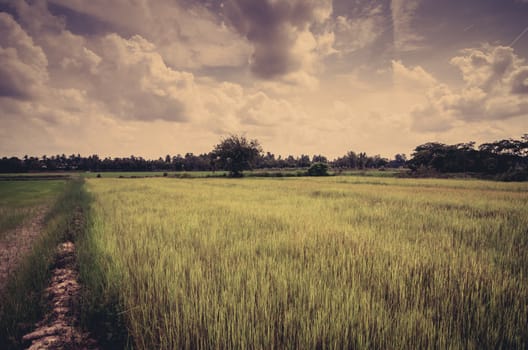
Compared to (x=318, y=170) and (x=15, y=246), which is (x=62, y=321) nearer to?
(x=15, y=246)

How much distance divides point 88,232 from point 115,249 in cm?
204

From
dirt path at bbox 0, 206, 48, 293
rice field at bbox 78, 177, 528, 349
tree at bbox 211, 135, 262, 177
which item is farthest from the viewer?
tree at bbox 211, 135, 262, 177

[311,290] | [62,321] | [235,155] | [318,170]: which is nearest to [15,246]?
[62,321]

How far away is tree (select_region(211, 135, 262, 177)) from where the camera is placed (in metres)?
45.3

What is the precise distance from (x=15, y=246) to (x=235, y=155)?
40.2m

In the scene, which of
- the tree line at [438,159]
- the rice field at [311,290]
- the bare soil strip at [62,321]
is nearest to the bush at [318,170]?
the tree line at [438,159]

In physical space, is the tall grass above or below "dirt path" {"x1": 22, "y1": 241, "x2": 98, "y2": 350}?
below

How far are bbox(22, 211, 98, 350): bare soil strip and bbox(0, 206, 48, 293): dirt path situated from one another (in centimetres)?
151

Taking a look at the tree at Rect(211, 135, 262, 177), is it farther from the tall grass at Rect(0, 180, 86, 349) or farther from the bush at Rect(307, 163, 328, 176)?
the tall grass at Rect(0, 180, 86, 349)

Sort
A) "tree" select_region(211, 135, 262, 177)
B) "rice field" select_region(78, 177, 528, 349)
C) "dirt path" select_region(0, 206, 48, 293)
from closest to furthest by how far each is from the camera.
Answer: "rice field" select_region(78, 177, 528, 349) → "dirt path" select_region(0, 206, 48, 293) → "tree" select_region(211, 135, 262, 177)

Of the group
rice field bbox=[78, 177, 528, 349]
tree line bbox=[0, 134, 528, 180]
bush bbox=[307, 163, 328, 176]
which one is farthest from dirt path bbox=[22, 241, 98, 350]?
bush bbox=[307, 163, 328, 176]

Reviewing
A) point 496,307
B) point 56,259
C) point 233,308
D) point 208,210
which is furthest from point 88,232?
point 496,307

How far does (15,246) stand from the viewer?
5.60 m

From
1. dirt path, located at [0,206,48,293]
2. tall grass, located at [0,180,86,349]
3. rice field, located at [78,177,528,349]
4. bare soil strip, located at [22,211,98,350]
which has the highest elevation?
rice field, located at [78,177,528,349]
